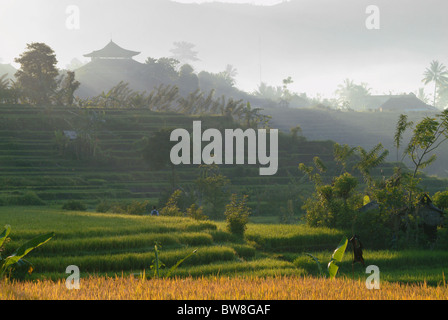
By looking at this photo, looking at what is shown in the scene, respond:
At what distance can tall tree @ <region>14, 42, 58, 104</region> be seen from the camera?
134ft

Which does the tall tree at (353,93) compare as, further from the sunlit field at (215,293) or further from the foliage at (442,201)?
the sunlit field at (215,293)

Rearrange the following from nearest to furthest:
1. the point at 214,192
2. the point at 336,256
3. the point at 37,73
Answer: the point at 336,256
the point at 214,192
the point at 37,73

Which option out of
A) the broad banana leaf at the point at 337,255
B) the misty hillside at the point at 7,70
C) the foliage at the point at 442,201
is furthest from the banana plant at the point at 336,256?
the misty hillside at the point at 7,70

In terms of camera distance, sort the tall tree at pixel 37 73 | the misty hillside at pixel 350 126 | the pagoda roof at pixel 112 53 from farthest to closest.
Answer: the pagoda roof at pixel 112 53
the misty hillside at pixel 350 126
the tall tree at pixel 37 73

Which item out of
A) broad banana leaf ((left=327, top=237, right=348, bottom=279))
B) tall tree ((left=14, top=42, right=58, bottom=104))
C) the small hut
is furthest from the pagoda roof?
broad banana leaf ((left=327, top=237, right=348, bottom=279))

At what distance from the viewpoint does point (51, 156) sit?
32438 millimetres

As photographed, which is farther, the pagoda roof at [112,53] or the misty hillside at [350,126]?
the pagoda roof at [112,53]

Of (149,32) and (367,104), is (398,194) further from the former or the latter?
(149,32)

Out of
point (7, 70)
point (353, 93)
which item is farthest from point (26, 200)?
point (353, 93)

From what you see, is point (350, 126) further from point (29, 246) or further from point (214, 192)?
point (29, 246)

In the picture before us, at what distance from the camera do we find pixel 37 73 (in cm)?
4109

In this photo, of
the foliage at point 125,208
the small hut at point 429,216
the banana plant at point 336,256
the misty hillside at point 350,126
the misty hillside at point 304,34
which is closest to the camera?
the banana plant at point 336,256

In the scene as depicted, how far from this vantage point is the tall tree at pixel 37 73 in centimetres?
4088

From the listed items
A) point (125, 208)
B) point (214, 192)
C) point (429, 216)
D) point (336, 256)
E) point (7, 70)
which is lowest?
point (125, 208)
